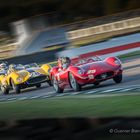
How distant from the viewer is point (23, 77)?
46.9 ft

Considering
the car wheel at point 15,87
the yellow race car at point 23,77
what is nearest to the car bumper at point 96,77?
the yellow race car at point 23,77

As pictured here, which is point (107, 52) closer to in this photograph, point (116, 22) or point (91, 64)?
point (91, 64)

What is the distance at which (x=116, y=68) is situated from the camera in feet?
38.7

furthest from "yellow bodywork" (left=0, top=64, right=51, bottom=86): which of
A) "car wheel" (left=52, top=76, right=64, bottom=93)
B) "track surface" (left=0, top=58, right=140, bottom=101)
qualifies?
"car wheel" (left=52, top=76, right=64, bottom=93)

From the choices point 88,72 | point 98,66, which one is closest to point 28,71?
point 88,72

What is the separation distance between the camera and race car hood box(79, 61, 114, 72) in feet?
37.9

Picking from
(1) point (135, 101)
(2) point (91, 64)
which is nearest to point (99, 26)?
(2) point (91, 64)

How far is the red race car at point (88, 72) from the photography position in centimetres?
1162

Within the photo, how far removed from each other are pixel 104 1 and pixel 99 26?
28.2m

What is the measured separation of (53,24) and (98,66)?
45.3 feet

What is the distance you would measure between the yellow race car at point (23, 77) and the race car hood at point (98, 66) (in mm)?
2193

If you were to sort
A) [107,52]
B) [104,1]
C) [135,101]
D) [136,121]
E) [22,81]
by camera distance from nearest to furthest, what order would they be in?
[136,121]
[104,1]
[135,101]
[22,81]
[107,52]

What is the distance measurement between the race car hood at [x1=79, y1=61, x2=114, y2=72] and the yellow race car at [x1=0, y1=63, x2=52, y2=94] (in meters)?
2.19

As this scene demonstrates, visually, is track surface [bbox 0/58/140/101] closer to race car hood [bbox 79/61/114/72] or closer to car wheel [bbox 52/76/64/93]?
car wheel [bbox 52/76/64/93]
